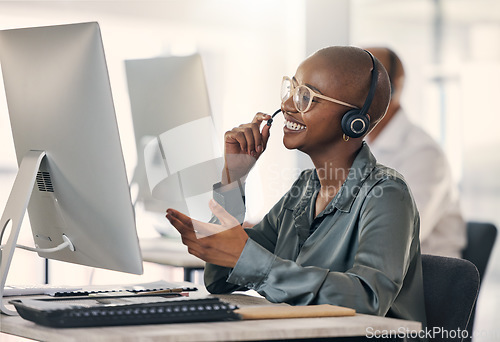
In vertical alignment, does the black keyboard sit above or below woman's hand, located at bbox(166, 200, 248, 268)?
below

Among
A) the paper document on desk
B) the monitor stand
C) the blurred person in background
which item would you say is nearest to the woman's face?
the paper document on desk

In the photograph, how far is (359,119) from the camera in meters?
1.61

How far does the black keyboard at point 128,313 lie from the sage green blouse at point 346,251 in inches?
7.0

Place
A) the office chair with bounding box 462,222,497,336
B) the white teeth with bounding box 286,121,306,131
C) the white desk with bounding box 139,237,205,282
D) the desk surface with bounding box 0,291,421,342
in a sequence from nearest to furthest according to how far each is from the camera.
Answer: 1. the desk surface with bounding box 0,291,421,342
2. the white teeth with bounding box 286,121,306,131
3. the office chair with bounding box 462,222,497,336
4. the white desk with bounding box 139,237,205,282

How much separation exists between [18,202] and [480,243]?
1842 millimetres

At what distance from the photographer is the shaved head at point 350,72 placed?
5.30 ft

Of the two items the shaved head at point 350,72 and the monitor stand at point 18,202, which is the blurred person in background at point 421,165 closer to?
the shaved head at point 350,72

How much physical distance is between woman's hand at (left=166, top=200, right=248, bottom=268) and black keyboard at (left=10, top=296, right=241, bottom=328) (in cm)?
13

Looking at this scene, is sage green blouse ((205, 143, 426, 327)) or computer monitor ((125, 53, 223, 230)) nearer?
sage green blouse ((205, 143, 426, 327))

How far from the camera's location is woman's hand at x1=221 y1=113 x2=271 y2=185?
1.71 meters

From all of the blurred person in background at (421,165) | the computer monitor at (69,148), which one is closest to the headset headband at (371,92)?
the computer monitor at (69,148)

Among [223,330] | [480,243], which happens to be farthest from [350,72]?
[480,243]

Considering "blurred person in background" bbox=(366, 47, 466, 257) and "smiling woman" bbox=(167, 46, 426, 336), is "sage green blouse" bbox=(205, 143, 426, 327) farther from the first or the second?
"blurred person in background" bbox=(366, 47, 466, 257)

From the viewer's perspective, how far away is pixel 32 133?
1.49 m
